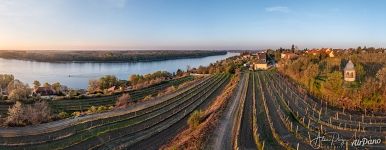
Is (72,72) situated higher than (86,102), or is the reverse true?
(86,102)

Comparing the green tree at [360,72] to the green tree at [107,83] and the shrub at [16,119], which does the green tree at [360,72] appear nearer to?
the shrub at [16,119]

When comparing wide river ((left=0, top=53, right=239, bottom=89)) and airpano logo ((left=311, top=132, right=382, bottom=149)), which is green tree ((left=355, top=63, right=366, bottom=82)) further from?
wide river ((left=0, top=53, right=239, bottom=89))

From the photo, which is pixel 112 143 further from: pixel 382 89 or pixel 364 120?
pixel 382 89

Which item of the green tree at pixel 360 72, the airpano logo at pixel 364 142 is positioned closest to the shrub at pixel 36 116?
the airpano logo at pixel 364 142

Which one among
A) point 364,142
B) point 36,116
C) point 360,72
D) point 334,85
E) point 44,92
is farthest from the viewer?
point 44,92

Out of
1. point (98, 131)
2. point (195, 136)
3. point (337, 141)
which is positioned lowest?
point (98, 131)

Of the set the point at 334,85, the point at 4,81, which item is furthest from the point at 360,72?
the point at 4,81

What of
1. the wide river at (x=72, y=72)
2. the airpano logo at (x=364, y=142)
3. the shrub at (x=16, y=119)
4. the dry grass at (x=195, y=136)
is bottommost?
the wide river at (x=72, y=72)

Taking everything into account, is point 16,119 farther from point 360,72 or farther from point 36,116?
point 360,72

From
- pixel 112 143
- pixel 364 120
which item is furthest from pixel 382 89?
pixel 112 143
